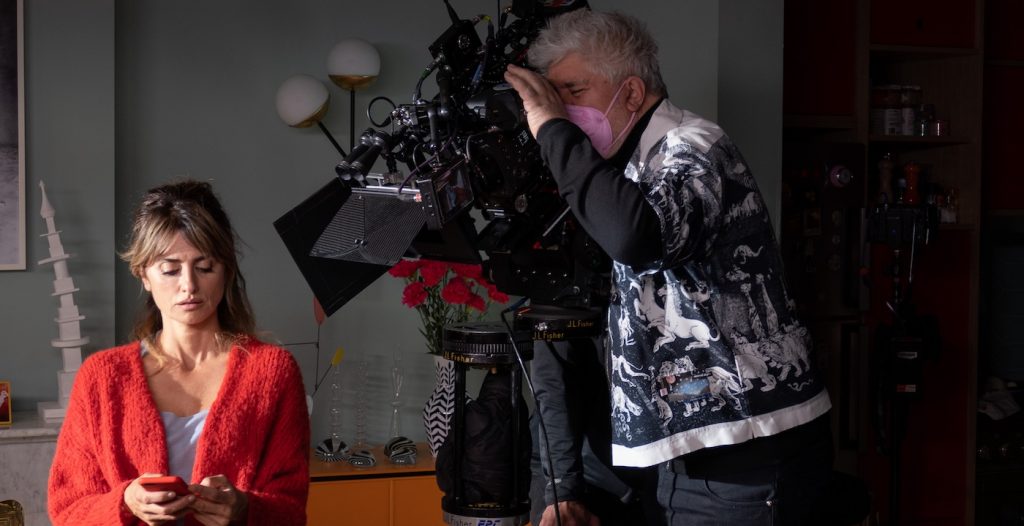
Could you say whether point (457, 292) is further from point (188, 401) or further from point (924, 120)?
point (924, 120)

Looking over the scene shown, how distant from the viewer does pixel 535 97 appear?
160 centimetres

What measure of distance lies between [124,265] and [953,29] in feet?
9.21

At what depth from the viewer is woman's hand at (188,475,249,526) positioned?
1.49 meters

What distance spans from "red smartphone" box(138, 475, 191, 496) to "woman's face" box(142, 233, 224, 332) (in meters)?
0.28

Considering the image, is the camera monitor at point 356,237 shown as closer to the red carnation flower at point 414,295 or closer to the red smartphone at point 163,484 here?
the red smartphone at point 163,484

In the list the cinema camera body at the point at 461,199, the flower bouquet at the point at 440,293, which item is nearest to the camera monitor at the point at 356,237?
the cinema camera body at the point at 461,199

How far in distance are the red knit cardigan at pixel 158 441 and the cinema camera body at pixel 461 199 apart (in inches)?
8.8

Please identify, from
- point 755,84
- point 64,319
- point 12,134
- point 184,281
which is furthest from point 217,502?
point 755,84

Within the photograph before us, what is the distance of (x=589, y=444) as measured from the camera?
1984mm

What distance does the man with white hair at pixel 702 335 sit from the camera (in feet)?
4.91

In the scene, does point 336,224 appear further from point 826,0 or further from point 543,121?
point 826,0

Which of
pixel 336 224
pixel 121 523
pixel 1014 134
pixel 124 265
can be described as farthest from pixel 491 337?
pixel 1014 134

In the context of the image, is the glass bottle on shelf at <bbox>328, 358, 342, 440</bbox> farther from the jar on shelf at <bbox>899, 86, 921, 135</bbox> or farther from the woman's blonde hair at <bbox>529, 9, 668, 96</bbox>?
the jar on shelf at <bbox>899, 86, 921, 135</bbox>

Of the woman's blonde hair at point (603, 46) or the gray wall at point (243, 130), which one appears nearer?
the woman's blonde hair at point (603, 46)
